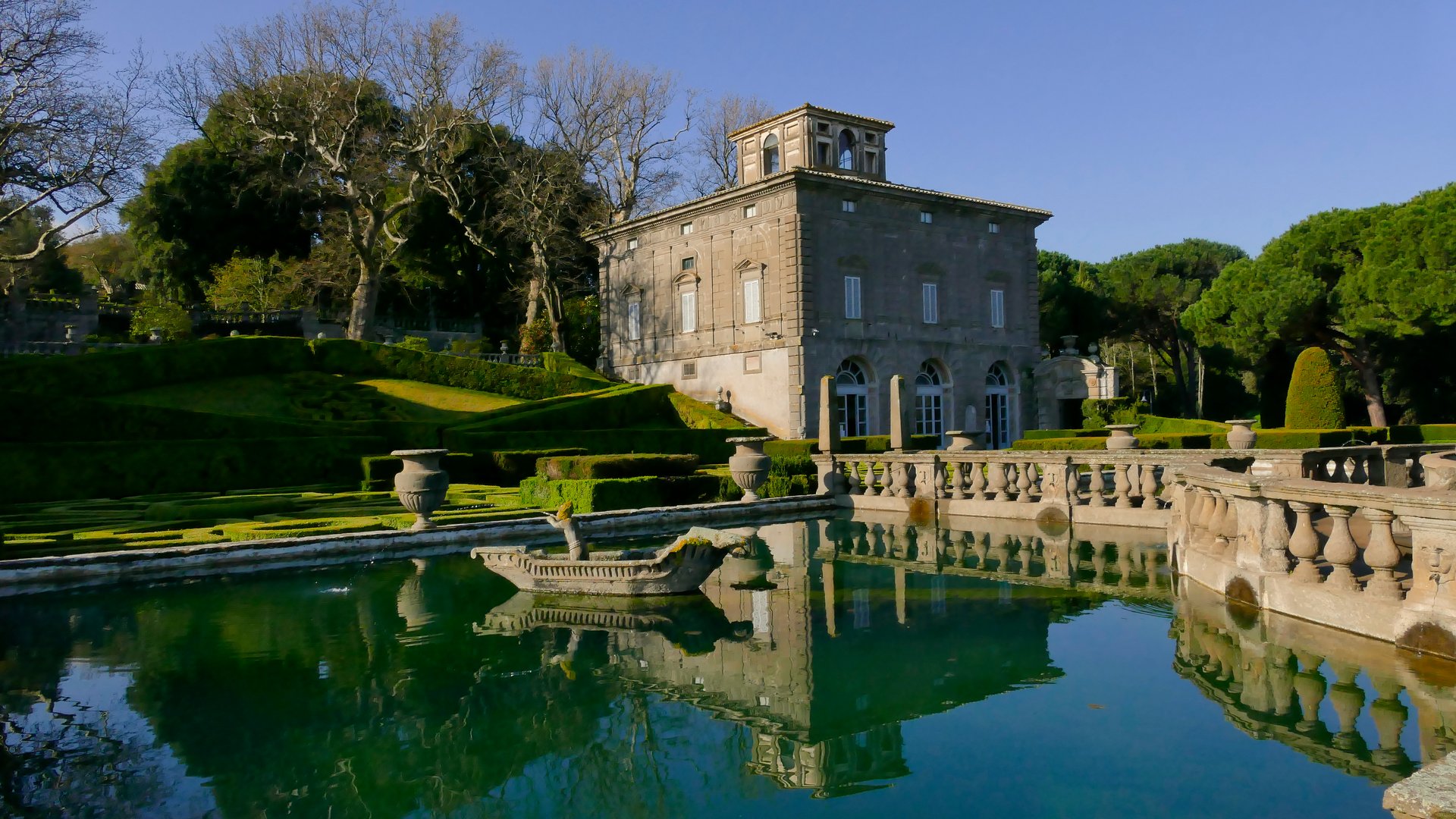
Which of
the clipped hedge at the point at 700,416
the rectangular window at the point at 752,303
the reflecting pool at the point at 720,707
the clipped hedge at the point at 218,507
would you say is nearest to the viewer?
the reflecting pool at the point at 720,707

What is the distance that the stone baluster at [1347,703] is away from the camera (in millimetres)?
5797

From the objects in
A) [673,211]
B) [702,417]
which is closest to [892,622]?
[702,417]

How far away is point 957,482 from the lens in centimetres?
1778

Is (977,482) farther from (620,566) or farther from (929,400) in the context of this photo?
(929,400)

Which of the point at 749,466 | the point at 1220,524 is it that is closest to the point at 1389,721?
the point at 1220,524

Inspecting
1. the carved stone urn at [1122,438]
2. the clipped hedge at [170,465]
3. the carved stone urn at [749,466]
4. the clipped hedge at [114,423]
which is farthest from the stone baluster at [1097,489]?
the clipped hedge at [114,423]

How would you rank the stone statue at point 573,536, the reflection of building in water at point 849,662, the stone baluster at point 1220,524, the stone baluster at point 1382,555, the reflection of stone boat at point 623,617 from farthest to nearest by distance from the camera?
the stone statue at point 573,536 → the stone baluster at point 1220,524 → the reflection of stone boat at point 623,617 → the stone baluster at point 1382,555 → the reflection of building in water at point 849,662

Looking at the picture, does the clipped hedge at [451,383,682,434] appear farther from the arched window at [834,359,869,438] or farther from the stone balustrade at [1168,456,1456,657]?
the stone balustrade at [1168,456,1456,657]

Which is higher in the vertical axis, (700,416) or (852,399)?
(852,399)

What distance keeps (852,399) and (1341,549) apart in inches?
1046

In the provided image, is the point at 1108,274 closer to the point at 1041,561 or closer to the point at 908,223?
the point at 908,223

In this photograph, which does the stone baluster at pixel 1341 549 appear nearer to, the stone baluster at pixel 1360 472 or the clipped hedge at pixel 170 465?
the stone baluster at pixel 1360 472

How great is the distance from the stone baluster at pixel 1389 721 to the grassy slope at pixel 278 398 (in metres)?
24.0

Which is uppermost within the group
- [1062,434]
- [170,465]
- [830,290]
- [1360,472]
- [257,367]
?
[830,290]
